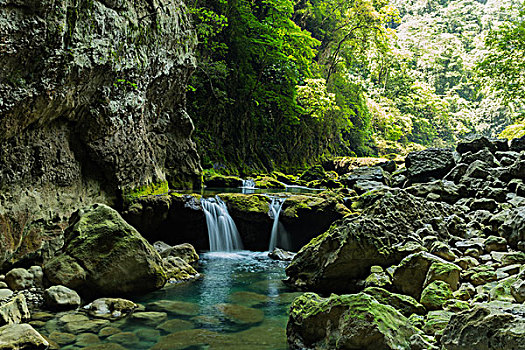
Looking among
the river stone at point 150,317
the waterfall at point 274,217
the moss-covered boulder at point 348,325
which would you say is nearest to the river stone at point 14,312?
the river stone at point 150,317

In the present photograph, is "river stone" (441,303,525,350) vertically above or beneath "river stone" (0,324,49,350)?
above

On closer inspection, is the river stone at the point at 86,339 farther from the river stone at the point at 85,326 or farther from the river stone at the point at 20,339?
the river stone at the point at 20,339

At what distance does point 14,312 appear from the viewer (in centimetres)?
457

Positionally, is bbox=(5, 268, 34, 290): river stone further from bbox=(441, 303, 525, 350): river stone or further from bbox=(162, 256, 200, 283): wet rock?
bbox=(441, 303, 525, 350): river stone

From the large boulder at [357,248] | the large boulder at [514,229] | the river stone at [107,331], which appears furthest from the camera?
the large boulder at [357,248]

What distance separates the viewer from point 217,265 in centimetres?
880

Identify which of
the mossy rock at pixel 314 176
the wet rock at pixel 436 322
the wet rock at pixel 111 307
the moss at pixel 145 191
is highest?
the mossy rock at pixel 314 176

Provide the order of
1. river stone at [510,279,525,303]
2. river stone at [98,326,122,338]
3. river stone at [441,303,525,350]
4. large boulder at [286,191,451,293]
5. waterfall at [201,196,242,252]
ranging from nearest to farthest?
river stone at [441,303,525,350], river stone at [510,279,525,303], river stone at [98,326,122,338], large boulder at [286,191,451,293], waterfall at [201,196,242,252]

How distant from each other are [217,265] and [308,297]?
4.61m

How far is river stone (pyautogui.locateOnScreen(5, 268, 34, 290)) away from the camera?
19.0ft

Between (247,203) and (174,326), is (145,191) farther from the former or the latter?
(174,326)

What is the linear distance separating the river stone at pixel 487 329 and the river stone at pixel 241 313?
2.88 metres

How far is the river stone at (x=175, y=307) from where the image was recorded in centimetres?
552

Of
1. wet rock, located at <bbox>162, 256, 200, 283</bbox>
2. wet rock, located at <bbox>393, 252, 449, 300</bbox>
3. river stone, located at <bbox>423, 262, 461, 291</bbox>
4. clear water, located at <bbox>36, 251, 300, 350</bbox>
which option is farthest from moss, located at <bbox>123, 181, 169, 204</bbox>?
river stone, located at <bbox>423, 262, 461, 291</bbox>
